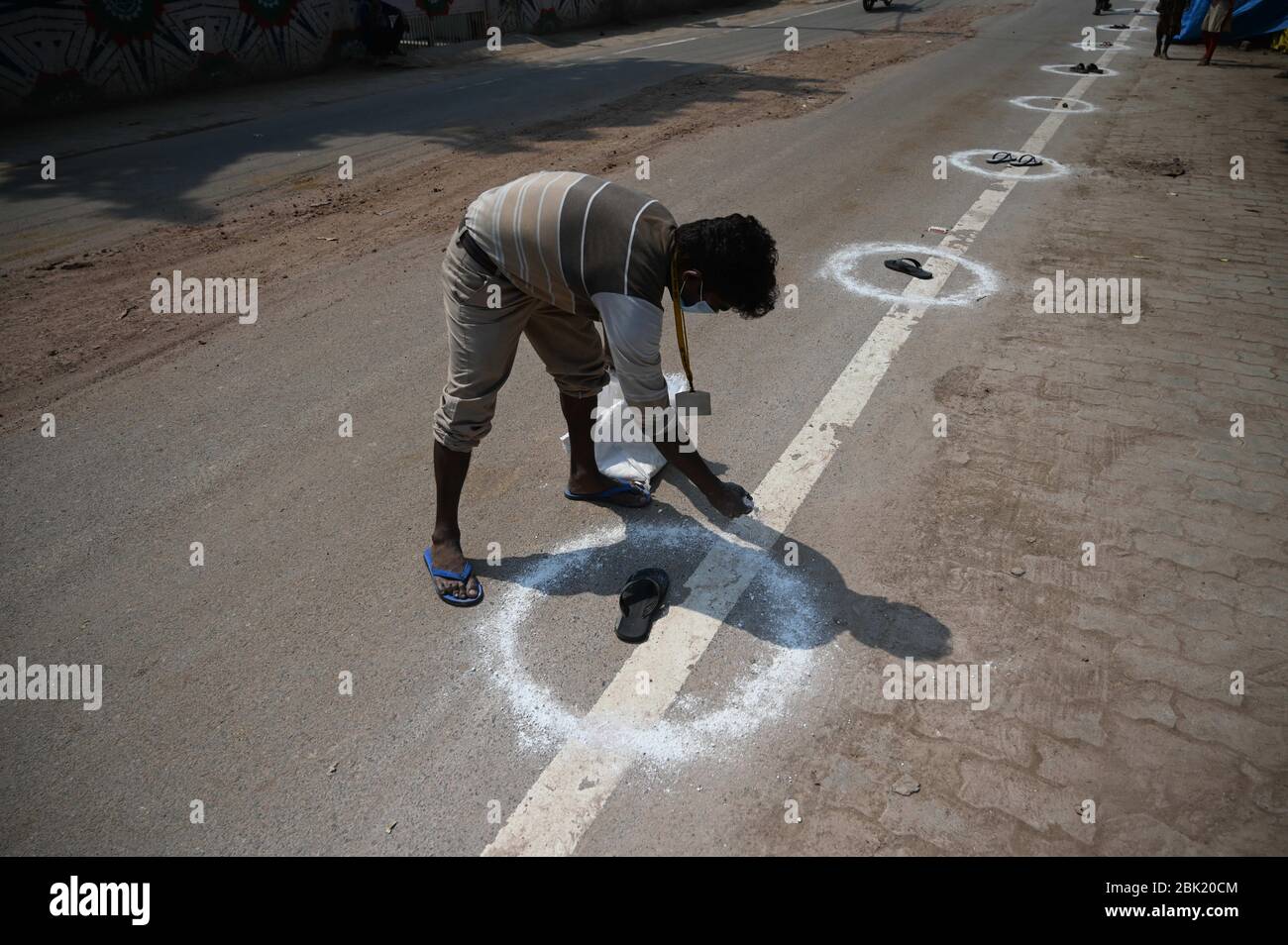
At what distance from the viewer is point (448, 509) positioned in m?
3.48

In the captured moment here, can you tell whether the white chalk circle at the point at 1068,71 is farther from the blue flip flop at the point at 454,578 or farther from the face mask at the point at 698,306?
the blue flip flop at the point at 454,578

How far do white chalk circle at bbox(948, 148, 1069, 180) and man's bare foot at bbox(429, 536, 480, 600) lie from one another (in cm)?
830

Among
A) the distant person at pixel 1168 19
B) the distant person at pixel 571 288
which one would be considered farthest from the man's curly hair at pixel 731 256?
the distant person at pixel 1168 19

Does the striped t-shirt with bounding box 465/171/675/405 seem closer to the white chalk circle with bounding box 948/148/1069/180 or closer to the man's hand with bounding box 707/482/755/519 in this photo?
the man's hand with bounding box 707/482/755/519

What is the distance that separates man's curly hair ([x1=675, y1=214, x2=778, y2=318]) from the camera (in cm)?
276

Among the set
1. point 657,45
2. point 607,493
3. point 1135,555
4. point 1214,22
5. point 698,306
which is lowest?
point 1135,555

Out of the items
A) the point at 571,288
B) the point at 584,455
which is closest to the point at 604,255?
the point at 571,288

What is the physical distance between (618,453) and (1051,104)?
495 inches

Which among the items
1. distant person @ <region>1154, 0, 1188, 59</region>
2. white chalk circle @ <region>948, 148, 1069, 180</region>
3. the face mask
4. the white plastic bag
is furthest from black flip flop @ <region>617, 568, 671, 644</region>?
distant person @ <region>1154, 0, 1188, 59</region>

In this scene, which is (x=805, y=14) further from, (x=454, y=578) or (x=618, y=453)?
(x=454, y=578)

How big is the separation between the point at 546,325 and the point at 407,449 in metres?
1.30

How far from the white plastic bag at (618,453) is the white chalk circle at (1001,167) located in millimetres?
7155

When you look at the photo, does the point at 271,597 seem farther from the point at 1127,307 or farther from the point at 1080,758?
the point at 1127,307

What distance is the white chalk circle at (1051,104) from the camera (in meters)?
12.7
